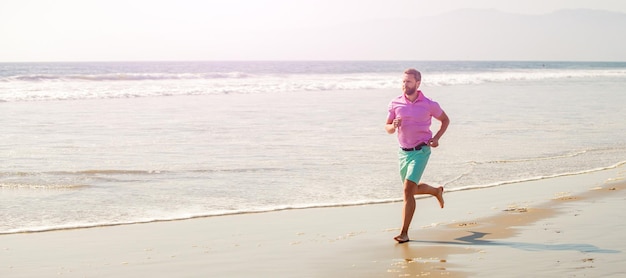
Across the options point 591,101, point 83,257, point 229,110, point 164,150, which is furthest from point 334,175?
point 591,101

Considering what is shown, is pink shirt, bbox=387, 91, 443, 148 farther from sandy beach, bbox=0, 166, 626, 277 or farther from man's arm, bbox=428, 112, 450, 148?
sandy beach, bbox=0, 166, 626, 277

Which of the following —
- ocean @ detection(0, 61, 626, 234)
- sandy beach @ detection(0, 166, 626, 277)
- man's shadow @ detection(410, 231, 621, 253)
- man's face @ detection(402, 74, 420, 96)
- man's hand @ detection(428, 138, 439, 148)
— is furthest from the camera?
ocean @ detection(0, 61, 626, 234)

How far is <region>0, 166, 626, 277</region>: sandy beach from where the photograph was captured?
18.7 ft

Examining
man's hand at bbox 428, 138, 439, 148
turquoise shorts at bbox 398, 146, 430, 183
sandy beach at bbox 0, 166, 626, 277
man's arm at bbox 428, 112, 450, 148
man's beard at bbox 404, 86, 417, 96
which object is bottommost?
sandy beach at bbox 0, 166, 626, 277

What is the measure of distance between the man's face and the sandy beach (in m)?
1.35

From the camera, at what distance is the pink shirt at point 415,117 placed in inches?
262

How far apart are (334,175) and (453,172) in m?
1.89

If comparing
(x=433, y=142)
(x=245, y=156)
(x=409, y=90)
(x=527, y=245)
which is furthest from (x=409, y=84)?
(x=245, y=156)

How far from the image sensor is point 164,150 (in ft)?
44.7

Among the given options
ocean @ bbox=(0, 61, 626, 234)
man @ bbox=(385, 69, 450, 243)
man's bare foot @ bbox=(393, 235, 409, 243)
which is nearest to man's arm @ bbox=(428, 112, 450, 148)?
man @ bbox=(385, 69, 450, 243)

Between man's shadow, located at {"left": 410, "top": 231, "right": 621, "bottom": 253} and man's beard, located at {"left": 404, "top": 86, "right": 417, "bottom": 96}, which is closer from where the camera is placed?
man's shadow, located at {"left": 410, "top": 231, "right": 621, "bottom": 253}

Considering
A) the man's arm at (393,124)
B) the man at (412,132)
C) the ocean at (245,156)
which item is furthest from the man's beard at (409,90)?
the ocean at (245,156)

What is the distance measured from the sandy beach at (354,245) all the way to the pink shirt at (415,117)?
923 mm

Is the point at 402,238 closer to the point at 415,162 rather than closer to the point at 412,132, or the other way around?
the point at 415,162
